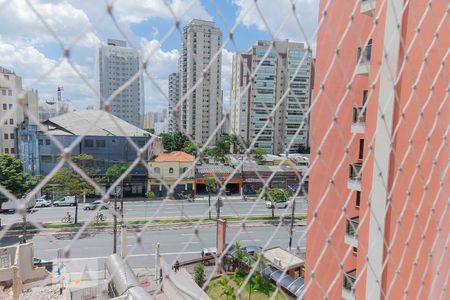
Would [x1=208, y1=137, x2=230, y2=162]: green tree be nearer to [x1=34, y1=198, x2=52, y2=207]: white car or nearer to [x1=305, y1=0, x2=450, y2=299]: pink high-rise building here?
[x1=34, y1=198, x2=52, y2=207]: white car

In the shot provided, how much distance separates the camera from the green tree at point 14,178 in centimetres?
467

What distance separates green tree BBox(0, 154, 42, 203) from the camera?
4668 mm

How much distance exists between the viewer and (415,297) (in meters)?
0.71

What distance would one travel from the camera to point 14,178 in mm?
4766

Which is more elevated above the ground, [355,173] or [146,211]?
[355,173]

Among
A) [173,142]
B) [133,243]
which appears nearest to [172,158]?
[133,243]

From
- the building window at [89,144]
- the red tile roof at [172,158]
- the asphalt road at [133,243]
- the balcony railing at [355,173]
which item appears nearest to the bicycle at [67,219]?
the asphalt road at [133,243]

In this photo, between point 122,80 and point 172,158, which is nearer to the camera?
point 122,80

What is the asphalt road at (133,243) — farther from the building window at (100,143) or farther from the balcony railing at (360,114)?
the balcony railing at (360,114)

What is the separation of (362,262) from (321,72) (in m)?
0.57

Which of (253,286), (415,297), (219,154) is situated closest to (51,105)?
(415,297)

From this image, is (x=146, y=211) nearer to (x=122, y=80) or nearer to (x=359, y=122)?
(x=359, y=122)

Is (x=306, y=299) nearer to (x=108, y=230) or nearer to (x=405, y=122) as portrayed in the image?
(x=405, y=122)

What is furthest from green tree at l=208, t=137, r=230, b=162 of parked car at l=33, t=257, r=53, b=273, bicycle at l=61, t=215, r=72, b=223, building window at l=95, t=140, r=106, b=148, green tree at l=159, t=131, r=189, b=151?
parked car at l=33, t=257, r=53, b=273
